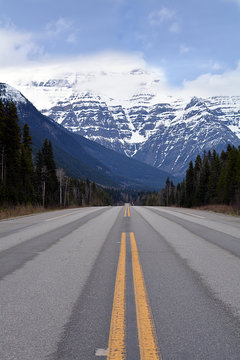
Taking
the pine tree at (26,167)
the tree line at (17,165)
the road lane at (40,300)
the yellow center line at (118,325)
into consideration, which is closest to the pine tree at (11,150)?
the tree line at (17,165)

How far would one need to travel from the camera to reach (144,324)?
127 inches

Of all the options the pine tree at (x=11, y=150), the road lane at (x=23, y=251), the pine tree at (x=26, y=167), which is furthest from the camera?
the pine tree at (x=26, y=167)

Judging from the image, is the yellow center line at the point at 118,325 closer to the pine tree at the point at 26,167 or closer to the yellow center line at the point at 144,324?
the yellow center line at the point at 144,324

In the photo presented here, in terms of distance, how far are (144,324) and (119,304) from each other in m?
0.65

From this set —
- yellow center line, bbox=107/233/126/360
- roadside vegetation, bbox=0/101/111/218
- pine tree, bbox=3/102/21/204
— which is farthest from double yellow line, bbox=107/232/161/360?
pine tree, bbox=3/102/21/204

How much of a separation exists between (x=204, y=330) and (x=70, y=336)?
128 cm

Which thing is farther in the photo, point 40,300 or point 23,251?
point 23,251

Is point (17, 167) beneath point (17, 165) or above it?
beneath

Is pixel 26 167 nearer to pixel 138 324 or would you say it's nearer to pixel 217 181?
pixel 217 181

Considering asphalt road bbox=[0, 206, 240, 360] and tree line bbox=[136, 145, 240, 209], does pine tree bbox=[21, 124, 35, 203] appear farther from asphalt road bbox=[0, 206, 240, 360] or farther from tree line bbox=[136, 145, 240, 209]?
asphalt road bbox=[0, 206, 240, 360]

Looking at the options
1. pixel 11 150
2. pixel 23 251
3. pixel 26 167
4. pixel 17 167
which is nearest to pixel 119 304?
pixel 23 251

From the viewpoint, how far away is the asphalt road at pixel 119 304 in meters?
2.73

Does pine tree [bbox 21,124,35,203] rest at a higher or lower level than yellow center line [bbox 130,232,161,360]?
higher

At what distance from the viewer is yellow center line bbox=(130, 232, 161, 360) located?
8.68 feet
